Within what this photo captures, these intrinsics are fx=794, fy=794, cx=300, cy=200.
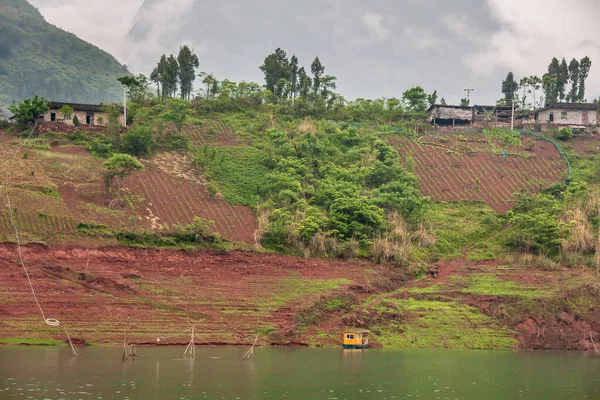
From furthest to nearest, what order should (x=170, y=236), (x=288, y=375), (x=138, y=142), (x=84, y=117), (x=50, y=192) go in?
(x=84, y=117) < (x=138, y=142) < (x=50, y=192) < (x=170, y=236) < (x=288, y=375)

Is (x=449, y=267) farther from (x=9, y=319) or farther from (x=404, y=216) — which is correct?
(x=9, y=319)

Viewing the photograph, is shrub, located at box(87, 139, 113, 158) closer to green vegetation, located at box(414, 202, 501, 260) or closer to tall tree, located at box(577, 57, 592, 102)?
green vegetation, located at box(414, 202, 501, 260)

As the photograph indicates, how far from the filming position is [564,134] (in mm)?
94938

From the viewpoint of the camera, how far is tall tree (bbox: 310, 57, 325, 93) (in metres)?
104

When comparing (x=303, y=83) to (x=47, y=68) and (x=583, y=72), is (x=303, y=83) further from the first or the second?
(x=47, y=68)

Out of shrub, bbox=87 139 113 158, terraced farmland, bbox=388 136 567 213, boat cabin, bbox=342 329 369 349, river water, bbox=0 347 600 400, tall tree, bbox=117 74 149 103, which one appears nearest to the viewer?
river water, bbox=0 347 600 400

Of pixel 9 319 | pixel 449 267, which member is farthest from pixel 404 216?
pixel 9 319

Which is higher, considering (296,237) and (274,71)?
(274,71)

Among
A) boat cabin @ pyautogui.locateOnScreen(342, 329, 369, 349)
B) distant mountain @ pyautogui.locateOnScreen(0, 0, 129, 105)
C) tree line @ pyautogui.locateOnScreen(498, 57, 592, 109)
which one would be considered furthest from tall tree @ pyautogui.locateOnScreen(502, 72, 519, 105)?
distant mountain @ pyautogui.locateOnScreen(0, 0, 129, 105)

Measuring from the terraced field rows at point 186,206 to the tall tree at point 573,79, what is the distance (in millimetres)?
62770

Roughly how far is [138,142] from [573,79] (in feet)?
220

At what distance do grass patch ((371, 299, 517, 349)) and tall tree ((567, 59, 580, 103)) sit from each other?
6440 cm

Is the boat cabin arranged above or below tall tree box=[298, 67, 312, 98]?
below

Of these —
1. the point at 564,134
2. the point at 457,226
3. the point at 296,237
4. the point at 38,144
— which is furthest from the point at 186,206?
the point at 564,134
